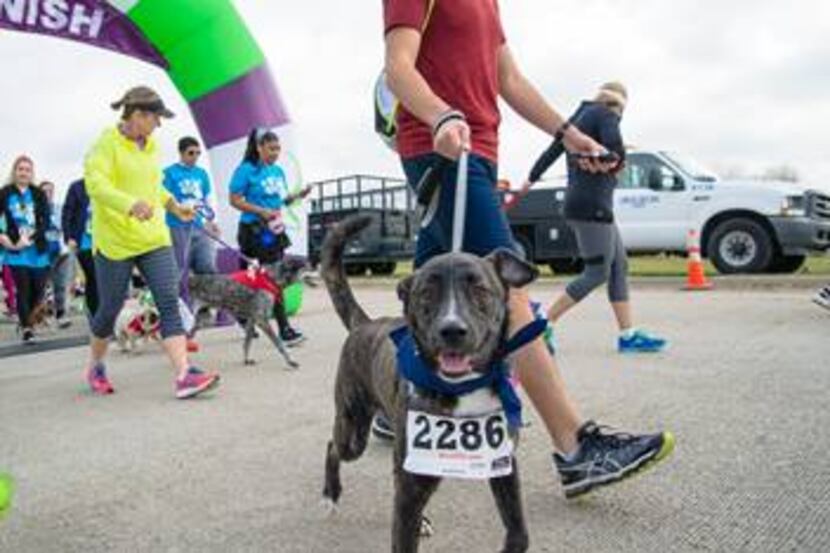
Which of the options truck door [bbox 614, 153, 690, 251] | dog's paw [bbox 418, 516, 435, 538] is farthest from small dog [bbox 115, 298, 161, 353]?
truck door [bbox 614, 153, 690, 251]

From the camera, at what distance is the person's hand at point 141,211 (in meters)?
5.03

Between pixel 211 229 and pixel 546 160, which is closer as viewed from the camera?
pixel 546 160

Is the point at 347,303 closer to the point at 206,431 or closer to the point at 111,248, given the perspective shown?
the point at 206,431

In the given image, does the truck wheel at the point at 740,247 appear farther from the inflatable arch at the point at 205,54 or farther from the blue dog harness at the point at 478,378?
the blue dog harness at the point at 478,378

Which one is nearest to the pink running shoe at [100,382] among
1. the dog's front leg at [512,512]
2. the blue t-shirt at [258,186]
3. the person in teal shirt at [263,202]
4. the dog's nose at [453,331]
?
the person in teal shirt at [263,202]

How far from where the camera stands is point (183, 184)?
815cm

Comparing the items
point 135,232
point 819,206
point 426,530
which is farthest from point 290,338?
point 819,206

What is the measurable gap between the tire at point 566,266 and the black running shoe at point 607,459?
15.1 m

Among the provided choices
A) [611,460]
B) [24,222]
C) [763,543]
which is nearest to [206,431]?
[611,460]

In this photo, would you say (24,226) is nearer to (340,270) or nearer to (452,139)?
(340,270)

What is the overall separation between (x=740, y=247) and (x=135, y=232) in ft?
37.3

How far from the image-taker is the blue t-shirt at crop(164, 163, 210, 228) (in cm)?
810

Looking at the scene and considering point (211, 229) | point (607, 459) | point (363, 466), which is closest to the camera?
point (607, 459)

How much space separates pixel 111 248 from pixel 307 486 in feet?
9.12
